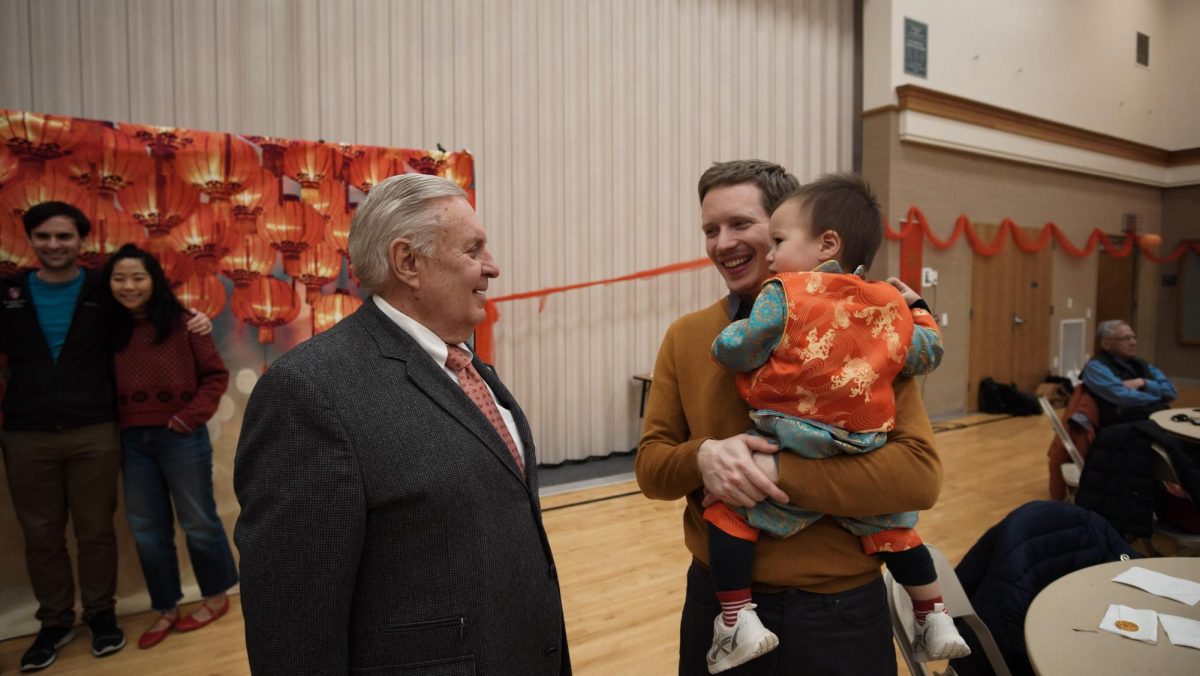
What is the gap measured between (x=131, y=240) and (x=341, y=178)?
1.03 meters

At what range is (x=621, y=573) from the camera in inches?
142

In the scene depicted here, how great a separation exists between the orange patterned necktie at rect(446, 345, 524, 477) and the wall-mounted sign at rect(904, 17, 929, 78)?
7.83 meters

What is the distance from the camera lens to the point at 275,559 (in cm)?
95

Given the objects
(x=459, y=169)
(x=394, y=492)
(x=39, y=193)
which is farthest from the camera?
(x=459, y=169)

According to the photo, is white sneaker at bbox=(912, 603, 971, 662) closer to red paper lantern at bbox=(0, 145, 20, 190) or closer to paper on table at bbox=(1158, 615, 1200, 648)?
paper on table at bbox=(1158, 615, 1200, 648)

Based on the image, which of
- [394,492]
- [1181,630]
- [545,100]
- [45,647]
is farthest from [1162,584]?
[545,100]

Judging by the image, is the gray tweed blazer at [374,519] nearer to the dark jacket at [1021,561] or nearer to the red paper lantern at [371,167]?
the dark jacket at [1021,561]

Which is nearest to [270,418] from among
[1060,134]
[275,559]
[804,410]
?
[275,559]

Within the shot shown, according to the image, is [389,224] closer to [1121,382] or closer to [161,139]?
[161,139]

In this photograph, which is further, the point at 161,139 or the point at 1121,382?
the point at 1121,382

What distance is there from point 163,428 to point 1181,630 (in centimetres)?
371

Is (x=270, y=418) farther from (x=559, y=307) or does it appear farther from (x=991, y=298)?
(x=991, y=298)

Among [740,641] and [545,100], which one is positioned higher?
[545,100]

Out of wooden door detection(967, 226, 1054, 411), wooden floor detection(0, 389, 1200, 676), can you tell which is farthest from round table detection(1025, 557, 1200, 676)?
wooden door detection(967, 226, 1054, 411)
